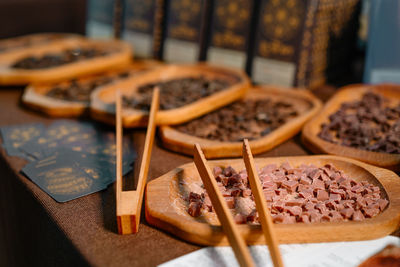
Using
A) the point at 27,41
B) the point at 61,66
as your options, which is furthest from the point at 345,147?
the point at 27,41

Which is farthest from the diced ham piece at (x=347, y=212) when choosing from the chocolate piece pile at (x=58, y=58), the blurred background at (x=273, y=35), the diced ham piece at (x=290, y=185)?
the chocolate piece pile at (x=58, y=58)

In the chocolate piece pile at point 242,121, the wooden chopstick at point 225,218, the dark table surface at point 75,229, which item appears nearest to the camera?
the wooden chopstick at point 225,218

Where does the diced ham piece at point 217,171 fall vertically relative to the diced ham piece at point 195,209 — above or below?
above

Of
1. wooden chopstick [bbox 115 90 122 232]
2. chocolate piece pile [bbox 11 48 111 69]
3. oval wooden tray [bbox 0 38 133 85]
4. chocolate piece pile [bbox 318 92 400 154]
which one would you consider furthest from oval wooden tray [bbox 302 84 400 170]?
chocolate piece pile [bbox 11 48 111 69]

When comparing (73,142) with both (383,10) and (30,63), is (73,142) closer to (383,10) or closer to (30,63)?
(30,63)

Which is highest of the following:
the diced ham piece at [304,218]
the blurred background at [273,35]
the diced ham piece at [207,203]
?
the blurred background at [273,35]

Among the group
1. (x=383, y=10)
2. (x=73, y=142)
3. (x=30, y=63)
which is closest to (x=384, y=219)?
(x=73, y=142)

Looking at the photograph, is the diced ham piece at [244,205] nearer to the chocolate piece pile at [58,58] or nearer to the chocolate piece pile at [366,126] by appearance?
the chocolate piece pile at [366,126]
